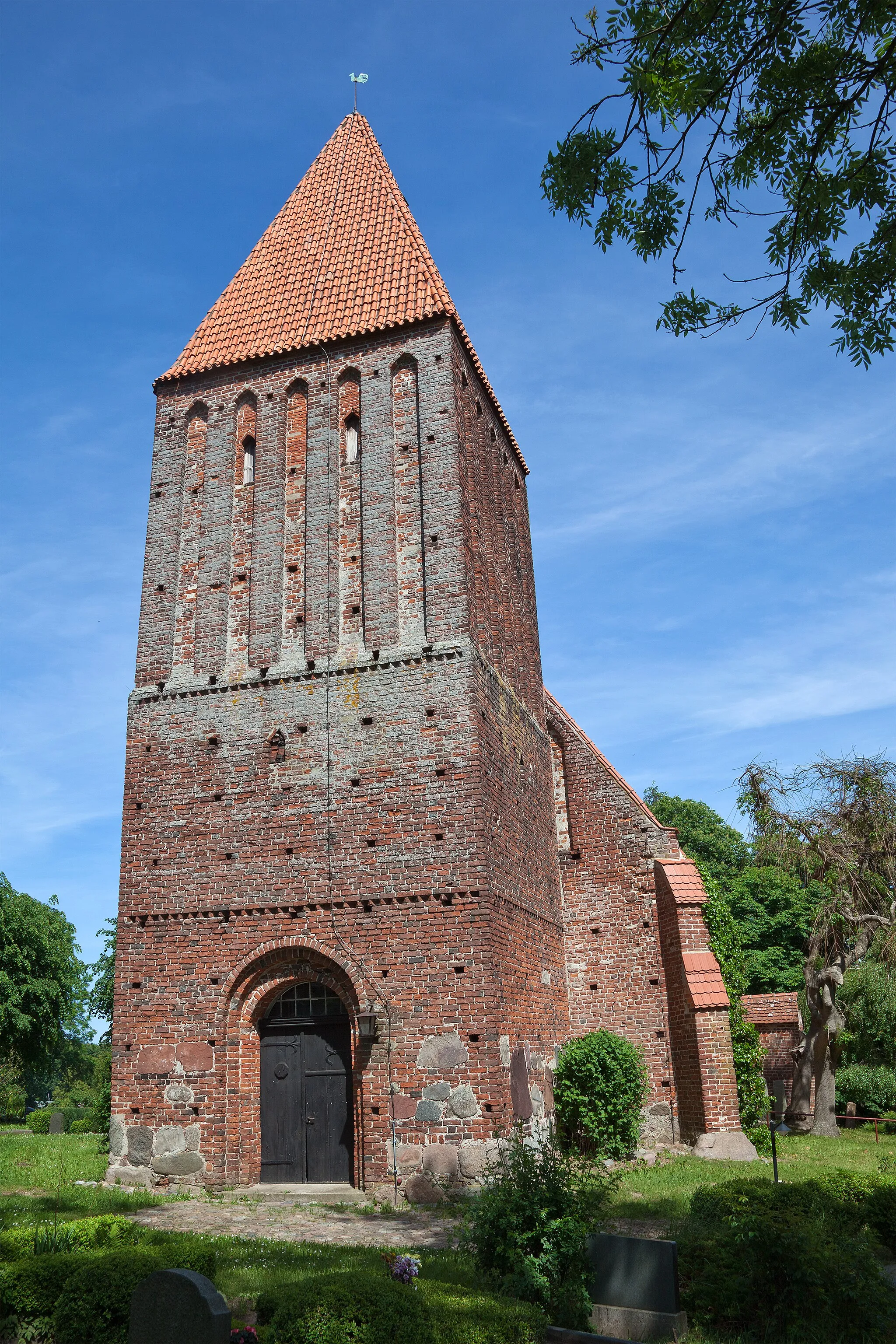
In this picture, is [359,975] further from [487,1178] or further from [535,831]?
[535,831]

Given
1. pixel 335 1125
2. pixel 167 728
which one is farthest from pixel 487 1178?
pixel 167 728

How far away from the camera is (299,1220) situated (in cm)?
1071

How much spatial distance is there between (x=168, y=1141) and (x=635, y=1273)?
7.86 m

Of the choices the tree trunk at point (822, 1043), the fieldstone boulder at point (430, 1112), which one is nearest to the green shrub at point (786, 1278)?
the fieldstone boulder at point (430, 1112)

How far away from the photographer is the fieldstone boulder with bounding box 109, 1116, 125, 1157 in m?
13.1

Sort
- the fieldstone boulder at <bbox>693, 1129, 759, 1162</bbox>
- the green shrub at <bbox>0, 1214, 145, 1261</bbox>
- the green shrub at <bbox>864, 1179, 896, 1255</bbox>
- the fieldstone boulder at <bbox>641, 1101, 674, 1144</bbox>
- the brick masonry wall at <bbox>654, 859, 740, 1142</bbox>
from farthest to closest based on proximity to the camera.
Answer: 1. the fieldstone boulder at <bbox>641, 1101, 674, 1144</bbox>
2. the brick masonry wall at <bbox>654, 859, 740, 1142</bbox>
3. the fieldstone boulder at <bbox>693, 1129, 759, 1162</bbox>
4. the green shrub at <bbox>864, 1179, 896, 1255</bbox>
5. the green shrub at <bbox>0, 1214, 145, 1261</bbox>

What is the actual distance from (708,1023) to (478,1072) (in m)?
5.20

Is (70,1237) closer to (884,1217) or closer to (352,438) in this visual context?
(884,1217)

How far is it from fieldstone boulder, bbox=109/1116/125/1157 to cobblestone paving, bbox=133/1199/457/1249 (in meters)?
1.50

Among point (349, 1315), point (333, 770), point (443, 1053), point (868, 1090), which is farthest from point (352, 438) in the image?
point (868, 1090)

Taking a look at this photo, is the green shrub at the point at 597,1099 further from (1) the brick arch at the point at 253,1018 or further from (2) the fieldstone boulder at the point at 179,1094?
(2) the fieldstone boulder at the point at 179,1094

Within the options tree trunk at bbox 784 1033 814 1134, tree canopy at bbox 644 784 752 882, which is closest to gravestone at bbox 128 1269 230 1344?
tree trunk at bbox 784 1033 814 1134

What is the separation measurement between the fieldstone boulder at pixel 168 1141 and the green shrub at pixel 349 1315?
7.51 metres

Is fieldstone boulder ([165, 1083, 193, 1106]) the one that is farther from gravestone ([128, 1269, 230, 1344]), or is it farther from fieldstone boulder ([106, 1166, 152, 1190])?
gravestone ([128, 1269, 230, 1344])
